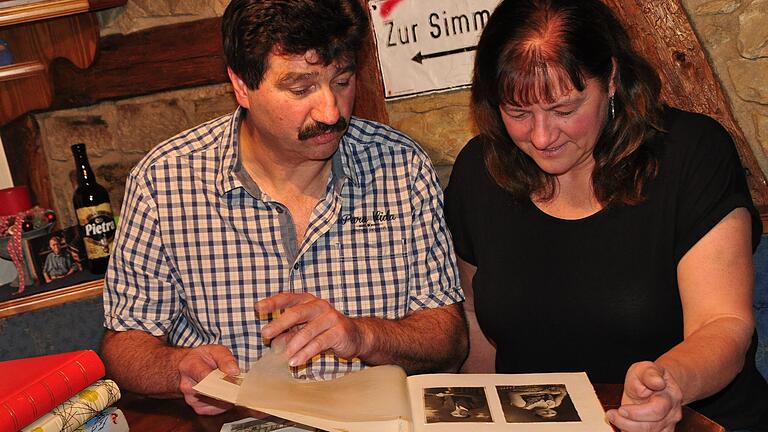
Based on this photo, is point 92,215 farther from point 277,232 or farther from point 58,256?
point 277,232

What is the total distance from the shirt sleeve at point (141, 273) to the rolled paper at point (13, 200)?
0.71m

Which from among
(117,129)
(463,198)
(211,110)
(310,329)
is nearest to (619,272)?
(463,198)

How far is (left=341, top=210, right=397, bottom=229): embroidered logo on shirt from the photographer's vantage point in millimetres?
1925

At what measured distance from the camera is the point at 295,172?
1.93m

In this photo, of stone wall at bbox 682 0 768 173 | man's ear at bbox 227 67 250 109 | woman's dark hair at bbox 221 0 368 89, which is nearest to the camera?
woman's dark hair at bbox 221 0 368 89

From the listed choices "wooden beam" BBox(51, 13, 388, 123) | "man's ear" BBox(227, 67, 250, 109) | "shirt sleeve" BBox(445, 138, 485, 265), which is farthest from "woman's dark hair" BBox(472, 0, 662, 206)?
"wooden beam" BBox(51, 13, 388, 123)

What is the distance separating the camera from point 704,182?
1664 mm

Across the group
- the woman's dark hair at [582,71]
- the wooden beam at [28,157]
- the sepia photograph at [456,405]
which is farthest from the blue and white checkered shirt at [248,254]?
the wooden beam at [28,157]

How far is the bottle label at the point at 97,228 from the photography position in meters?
2.39

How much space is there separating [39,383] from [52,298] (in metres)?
1.02

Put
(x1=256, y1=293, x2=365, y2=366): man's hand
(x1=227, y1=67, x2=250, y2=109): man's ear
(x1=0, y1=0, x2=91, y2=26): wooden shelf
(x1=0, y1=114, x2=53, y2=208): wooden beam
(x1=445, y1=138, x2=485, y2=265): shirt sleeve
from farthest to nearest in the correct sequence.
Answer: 1. (x1=0, y1=114, x2=53, y2=208): wooden beam
2. (x1=0, y1=0, x2=91, y2=26): wooden shelf
3. (x1=445, y1=138, x2=485, y2=265): shirt sleeve
4. (x1=227, y1=67, x2=250, y2=109): man's ear
5. (x1=256, y1=293, x2=365, y2=366): man's hand

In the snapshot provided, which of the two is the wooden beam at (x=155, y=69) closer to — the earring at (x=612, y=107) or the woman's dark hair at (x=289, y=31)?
the woman's dark hair at (x=289, y=31)

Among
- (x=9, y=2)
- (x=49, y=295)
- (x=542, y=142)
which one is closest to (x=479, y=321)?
(x=542, y=142)

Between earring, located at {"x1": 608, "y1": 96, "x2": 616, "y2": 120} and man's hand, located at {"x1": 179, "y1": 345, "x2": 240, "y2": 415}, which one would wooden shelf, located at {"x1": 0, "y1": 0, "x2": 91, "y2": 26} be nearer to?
man's hand, located at {"x1": 179, "y1": 345, "x2": 240, "y2": 415}
